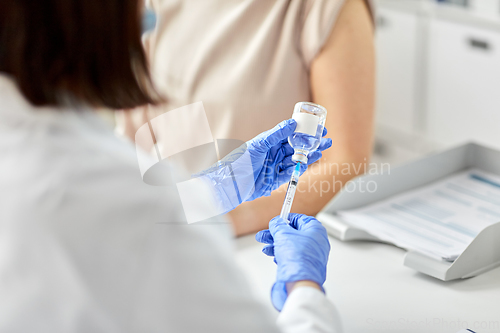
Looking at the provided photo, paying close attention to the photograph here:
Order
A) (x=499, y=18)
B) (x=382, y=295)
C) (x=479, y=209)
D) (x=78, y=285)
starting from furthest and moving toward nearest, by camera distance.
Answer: (x=499, y=18) → (x=479, y=209) → (x=382, y=295) → (x=78, y=285)

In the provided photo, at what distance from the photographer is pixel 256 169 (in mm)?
741

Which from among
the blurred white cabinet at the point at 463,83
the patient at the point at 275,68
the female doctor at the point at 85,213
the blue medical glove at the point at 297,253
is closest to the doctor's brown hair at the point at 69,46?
the female doctor at the point at 85,213

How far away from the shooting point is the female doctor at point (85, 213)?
1.23 ft

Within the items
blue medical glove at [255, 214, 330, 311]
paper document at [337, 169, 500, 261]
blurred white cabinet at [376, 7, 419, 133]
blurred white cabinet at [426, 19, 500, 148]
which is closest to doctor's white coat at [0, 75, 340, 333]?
blue medical glove at [255, 214, 330, 311]

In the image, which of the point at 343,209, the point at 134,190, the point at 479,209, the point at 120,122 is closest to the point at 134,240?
the point at 134,190

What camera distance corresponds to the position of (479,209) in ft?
2.66

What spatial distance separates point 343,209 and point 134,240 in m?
0.52

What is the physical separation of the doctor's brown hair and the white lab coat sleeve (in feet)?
0.86

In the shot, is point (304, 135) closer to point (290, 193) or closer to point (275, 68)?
point (290, 193)

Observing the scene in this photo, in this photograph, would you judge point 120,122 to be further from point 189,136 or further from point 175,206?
point 175,206

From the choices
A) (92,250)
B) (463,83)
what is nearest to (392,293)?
(92,250)

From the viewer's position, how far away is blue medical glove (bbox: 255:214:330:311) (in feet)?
1.78

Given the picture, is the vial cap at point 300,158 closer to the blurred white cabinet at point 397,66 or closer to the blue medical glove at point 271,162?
the blue medical glove at point 271,162

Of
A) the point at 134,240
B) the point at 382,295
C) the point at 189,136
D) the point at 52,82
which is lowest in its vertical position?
the point at 382,295
